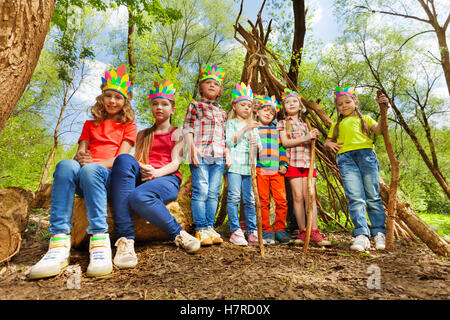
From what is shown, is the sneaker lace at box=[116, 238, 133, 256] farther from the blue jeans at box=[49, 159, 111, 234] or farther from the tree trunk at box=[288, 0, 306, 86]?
the tree trunk at box=[288, 0, 306, 86]

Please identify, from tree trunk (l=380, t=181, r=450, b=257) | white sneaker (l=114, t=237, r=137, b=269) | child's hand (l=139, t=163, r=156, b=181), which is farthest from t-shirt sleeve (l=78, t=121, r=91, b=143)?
tree trunk (l=380, t=181, r=450, b=257)

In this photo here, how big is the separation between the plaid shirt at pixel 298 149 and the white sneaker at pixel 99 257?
6.66ft

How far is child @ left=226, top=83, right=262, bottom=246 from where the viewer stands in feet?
8.64

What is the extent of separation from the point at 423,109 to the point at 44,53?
1354cm

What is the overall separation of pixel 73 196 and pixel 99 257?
1.68ft

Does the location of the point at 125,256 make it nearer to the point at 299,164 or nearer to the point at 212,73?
the point at 299,164

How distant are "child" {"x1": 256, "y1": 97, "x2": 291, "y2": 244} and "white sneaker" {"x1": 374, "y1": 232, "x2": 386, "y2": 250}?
2.79 feet

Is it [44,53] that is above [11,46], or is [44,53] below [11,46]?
above

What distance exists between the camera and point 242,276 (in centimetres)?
162

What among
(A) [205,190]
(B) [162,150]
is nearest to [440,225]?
(A) [205,190]

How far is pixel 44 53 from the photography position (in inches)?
341
